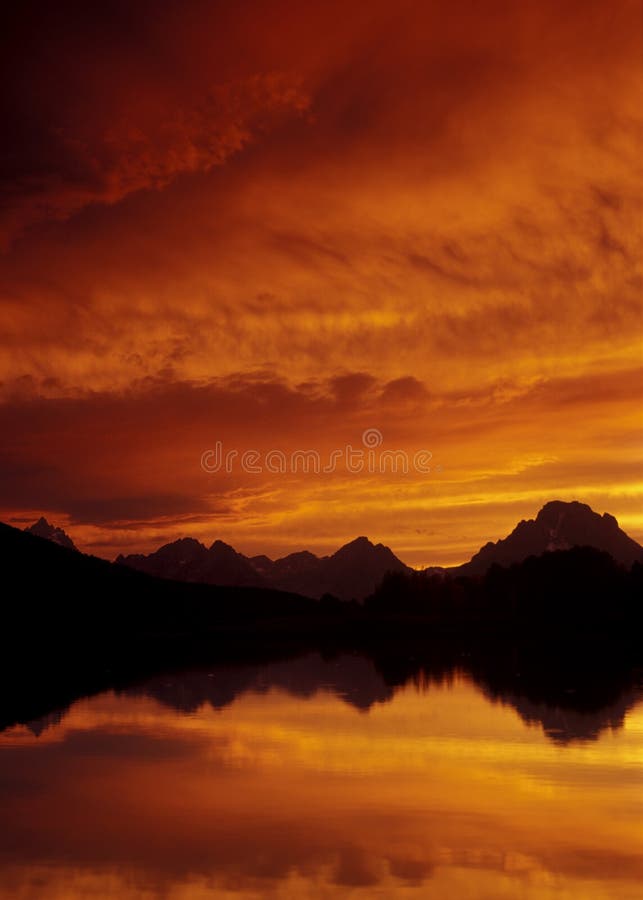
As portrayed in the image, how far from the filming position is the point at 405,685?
5612cm

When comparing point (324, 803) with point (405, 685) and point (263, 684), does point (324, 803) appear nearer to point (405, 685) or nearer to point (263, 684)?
point (405, 685)

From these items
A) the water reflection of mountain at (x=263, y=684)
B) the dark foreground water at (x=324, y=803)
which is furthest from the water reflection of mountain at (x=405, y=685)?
the dark foreground water at (x=324, y=803)

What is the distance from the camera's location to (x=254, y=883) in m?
17.7

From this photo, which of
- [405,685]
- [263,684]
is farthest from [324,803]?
[263,684]

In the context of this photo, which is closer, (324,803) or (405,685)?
(324,803)

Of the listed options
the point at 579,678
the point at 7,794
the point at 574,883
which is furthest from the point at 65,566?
the point at 574,883

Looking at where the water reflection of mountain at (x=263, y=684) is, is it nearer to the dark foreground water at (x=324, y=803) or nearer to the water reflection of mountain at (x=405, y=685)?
the water reflection of mountain at (x=405, y=685)

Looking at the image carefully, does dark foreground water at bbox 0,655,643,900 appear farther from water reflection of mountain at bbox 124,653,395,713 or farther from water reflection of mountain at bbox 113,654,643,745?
water reflection of mountain at bbox 124,653,395,713

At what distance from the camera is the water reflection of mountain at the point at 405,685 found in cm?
4022

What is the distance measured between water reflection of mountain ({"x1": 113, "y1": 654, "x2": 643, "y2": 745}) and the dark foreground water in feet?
1.47

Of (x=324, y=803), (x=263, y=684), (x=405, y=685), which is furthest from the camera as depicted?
(x=263, y=684)

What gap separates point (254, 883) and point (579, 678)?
1800 inches

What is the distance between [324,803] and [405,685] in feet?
106

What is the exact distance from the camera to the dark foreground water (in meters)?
18.0
